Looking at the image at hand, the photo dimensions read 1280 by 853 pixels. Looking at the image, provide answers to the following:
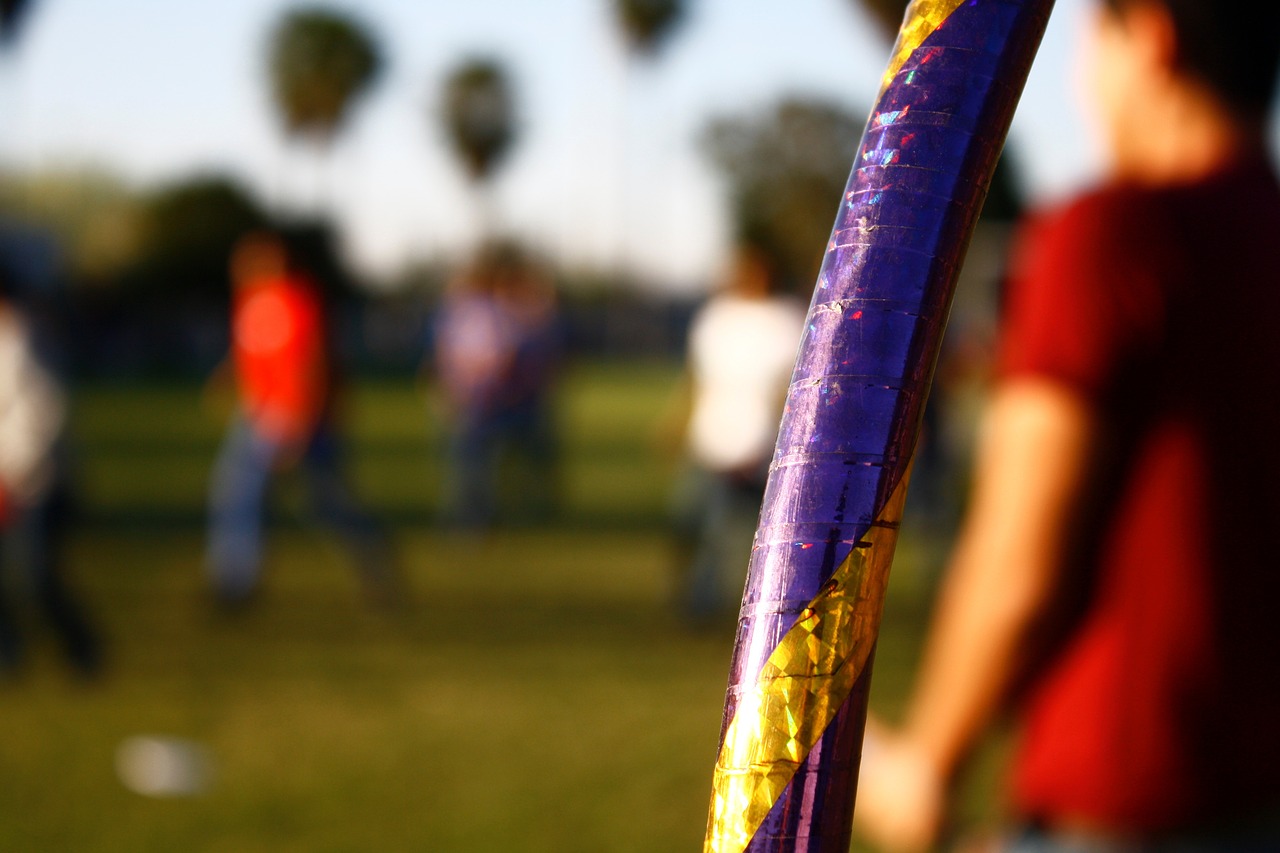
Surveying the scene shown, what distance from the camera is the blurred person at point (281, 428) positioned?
797 centimetres

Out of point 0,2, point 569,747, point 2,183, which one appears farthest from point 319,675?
point 2,183

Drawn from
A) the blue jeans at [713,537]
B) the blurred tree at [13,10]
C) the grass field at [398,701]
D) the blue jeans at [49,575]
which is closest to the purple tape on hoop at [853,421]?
the blurred tree at [13,10]

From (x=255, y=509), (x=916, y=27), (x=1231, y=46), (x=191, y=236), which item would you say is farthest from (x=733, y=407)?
(x=191, y=236)

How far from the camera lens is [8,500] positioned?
6.73m

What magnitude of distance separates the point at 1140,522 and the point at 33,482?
622 centimetres

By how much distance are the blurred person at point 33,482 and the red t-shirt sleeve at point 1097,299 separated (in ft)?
19.7

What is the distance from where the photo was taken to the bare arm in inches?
59.3

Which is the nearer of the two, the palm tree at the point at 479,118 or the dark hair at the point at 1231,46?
the dark hair at the point at 1231,46

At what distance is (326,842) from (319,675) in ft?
7.36

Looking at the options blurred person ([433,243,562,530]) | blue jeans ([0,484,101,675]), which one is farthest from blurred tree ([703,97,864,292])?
blue jeans ([0,484,101,675])

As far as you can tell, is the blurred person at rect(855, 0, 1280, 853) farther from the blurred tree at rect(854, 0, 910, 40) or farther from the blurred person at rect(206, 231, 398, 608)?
the blurred person at rect(206, 231, 398, 608)

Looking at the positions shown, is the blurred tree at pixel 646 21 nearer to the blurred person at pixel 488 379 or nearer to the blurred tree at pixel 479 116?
the blurred tree at pixel 479 116

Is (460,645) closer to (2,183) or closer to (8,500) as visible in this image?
(8,500)

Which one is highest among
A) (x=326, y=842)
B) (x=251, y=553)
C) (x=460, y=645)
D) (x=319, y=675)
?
(x=251, y=553)
